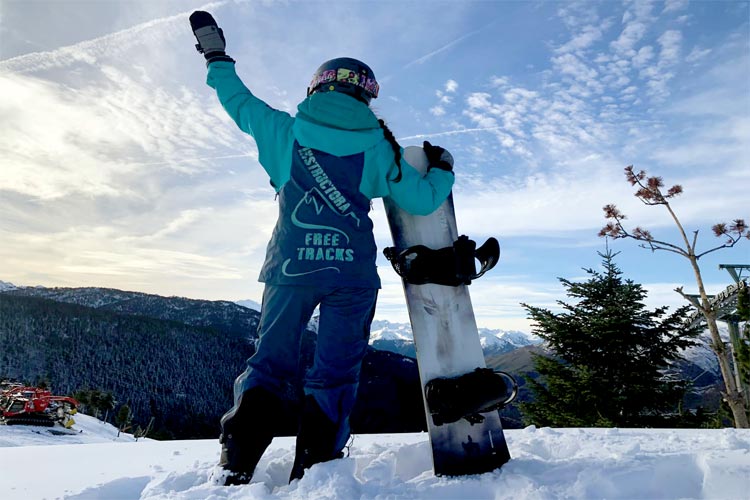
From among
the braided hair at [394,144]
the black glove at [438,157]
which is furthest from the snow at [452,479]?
the black glove at [438,157]

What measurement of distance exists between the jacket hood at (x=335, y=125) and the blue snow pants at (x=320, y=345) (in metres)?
0.66

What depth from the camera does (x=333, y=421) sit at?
2111mm

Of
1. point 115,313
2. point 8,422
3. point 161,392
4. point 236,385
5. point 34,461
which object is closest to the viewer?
point 236,385

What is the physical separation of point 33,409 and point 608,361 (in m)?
39.8

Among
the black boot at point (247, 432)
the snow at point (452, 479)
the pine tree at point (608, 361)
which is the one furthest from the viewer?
the pine tree at point (608, 361)

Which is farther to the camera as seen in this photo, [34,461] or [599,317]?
[599,317]

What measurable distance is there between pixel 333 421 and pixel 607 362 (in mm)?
12476

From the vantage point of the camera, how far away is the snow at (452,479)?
1642mm

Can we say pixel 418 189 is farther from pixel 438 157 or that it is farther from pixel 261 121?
pixel 261 121

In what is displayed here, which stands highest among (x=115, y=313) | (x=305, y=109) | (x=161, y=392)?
(x=115, y=313)

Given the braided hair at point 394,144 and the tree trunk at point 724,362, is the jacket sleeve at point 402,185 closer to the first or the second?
the braided hair at point 394,144

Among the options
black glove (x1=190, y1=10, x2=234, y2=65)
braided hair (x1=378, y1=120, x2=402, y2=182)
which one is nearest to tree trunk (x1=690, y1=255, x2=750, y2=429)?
braided hair (x1=378, y1=120, x2=402, y2=182)

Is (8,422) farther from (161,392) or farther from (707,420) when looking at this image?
(161,392)

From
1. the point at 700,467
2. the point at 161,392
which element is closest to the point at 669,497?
the point at 700,467
